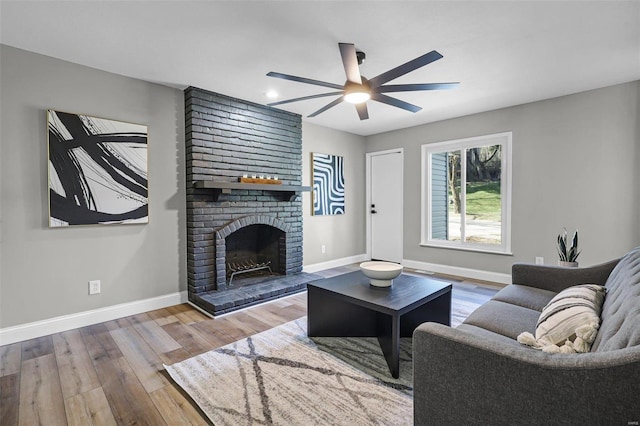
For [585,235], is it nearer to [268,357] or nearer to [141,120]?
[268,357]

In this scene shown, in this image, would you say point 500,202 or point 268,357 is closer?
point 268,357

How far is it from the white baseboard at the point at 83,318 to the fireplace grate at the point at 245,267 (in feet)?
2.23

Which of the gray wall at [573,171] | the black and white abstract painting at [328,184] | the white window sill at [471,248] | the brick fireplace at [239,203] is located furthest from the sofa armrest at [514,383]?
the black and white abstract painting at [328,184]

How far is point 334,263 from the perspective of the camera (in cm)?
524

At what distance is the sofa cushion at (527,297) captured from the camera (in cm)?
200

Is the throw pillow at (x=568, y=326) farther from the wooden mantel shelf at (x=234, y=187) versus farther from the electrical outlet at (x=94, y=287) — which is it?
the electrical outlet at (x=94, y=287)

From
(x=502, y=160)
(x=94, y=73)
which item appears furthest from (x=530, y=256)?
(x=94, y=73)

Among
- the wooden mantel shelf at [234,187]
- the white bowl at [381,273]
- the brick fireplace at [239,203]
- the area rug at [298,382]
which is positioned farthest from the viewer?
the brick fireplace at [239,203]

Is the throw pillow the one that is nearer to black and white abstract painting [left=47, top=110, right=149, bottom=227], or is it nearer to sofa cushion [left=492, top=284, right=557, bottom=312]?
sofa cushion [left=492, top=284, right=557, bottom=312]

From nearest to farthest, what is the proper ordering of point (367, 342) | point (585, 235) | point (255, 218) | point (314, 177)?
1. point (367, 342)
2. point (585, 235)
3. point (255, 218)
4. point (314, 177)

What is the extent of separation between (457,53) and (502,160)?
218cm

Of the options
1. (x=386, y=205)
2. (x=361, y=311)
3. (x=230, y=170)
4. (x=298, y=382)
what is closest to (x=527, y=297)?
(x=361, y=311)

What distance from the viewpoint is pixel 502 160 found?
4172 mm

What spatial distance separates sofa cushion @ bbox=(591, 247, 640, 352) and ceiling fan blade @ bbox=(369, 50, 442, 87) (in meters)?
1.50
